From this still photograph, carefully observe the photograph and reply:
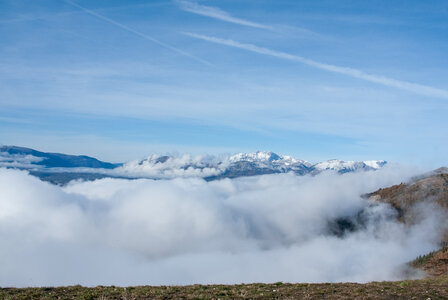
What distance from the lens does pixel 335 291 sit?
29.0 metres

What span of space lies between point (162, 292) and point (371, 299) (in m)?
17.0

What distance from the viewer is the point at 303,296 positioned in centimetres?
2608

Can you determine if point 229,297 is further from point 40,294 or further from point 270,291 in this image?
point 40,294

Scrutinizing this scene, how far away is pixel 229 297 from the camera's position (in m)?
25.7

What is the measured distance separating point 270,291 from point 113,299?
13.1 metres

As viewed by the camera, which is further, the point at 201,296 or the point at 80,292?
the point at 80,292

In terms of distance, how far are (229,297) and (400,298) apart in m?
13.6

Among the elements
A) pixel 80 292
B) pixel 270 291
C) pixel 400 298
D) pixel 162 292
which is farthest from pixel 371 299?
pixel 80 292

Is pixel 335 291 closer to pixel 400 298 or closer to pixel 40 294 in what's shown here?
pixel 400 298

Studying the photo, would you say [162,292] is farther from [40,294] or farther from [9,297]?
[9,297]

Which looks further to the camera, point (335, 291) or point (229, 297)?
point (335, 291)

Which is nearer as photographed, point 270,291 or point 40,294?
point 40,294

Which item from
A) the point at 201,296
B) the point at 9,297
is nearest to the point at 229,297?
the point at 201,296

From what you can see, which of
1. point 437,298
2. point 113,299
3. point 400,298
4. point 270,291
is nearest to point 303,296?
point 270,291
